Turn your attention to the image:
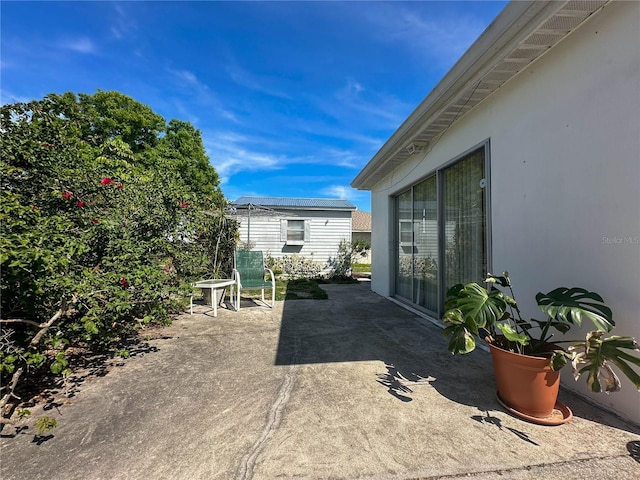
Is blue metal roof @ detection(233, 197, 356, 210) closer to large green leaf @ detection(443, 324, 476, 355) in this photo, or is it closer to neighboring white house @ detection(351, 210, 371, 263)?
neighboring white house @ detection(351, 210, 371, 263)

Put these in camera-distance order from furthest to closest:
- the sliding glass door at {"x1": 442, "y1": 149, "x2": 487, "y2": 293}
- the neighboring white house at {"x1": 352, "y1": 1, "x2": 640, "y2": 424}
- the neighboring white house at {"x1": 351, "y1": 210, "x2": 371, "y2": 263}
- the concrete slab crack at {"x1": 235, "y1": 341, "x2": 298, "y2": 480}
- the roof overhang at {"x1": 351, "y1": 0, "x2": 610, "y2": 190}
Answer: the neighboring white house at {"x1": 351, "y1": 210, "x2": 371, "y2": 263}, the sliding glass door at {"x1": 442, "y1": 149, "x2": 487, "y2": 293}, the roof overhang at {"x1": 351, "y1": 0, "x2": 610, "y2": 190}, the neighboring white house at {"x1": 352, "y1": 1, "x2": 640, "y2": 424}, the concrete slab crack at {"x1": 235, "y1": 341, "x2": 298, "y2": 480}

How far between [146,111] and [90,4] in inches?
518

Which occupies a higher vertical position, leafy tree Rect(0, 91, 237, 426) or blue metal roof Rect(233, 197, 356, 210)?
blue metal roof Rect(233, 197, 356, 210)

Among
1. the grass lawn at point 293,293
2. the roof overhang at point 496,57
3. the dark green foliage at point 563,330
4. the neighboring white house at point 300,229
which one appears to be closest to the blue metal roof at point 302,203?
the neighboring white house at point 300,229

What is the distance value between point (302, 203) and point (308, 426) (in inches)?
400

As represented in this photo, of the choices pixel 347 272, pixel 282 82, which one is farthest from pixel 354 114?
pixel 347 272

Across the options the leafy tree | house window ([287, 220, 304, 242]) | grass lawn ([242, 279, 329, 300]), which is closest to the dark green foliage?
the leafy tree

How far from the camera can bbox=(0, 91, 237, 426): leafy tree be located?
1687 mm

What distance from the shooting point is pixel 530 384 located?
1.75 meters

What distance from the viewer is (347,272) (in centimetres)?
1047

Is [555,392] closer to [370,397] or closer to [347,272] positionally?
[370,397]

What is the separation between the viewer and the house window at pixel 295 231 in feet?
34.8

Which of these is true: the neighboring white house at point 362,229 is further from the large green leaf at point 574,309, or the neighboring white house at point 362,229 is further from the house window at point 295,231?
the large green leaf at point 574,309

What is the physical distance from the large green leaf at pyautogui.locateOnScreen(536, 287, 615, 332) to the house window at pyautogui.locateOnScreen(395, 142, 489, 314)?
50.0 inches
